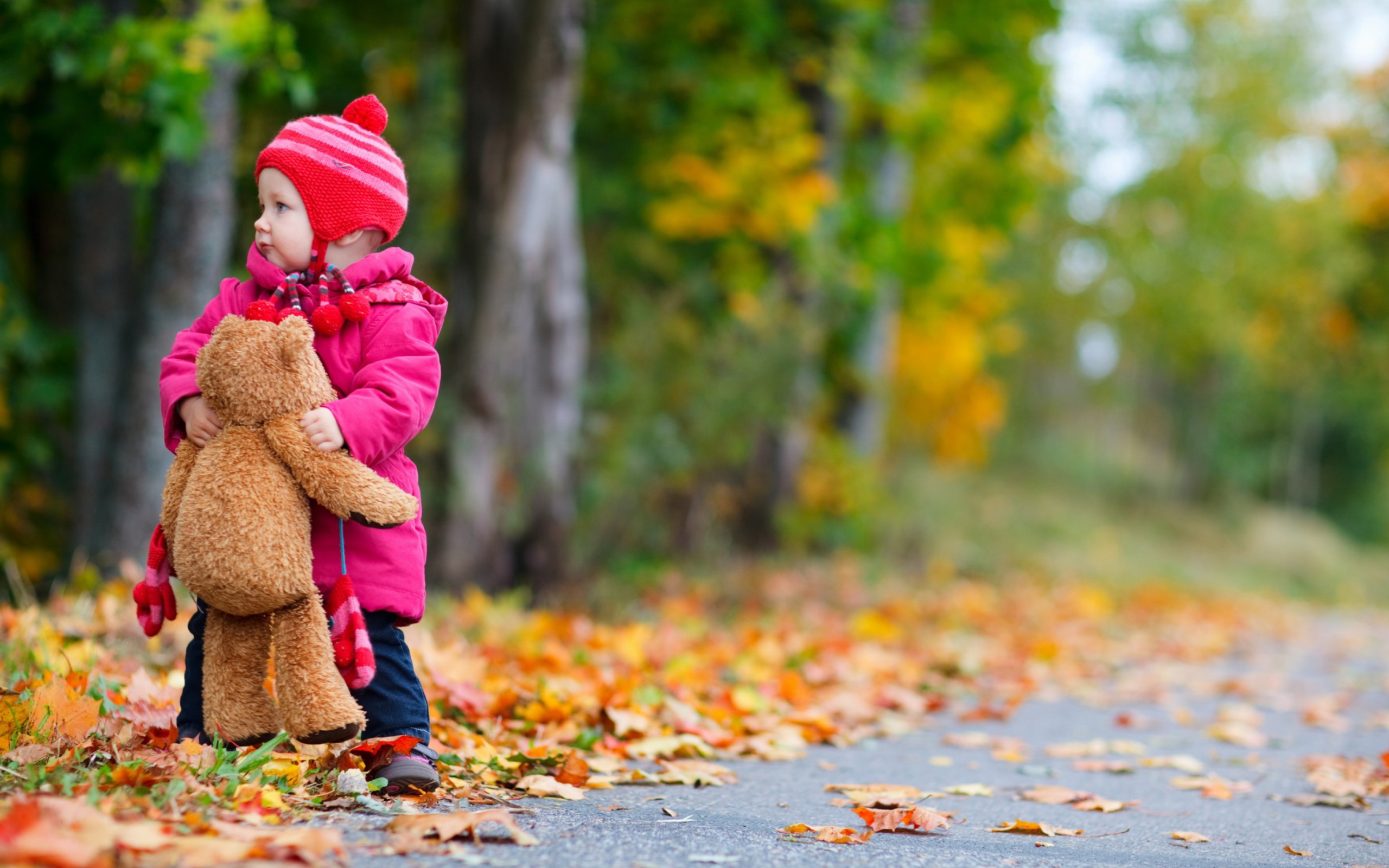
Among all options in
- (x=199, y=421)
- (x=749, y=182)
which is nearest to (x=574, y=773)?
(x=199, y=421)

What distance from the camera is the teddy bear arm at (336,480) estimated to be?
2.55 m

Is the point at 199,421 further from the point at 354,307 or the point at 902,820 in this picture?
the point at 902,820

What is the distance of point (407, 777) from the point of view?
271cm

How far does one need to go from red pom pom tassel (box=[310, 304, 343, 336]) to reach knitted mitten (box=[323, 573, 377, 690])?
57 centimetres

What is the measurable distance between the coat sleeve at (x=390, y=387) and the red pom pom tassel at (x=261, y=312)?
21cm

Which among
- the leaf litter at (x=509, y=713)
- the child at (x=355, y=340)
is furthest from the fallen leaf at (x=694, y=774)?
the child at (x=355, y=340)

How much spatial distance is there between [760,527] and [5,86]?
306 inches

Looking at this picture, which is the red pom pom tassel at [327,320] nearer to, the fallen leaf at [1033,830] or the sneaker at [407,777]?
the sneaker at [407,777]

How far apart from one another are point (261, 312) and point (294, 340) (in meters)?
0.13

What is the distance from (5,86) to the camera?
17.8ft

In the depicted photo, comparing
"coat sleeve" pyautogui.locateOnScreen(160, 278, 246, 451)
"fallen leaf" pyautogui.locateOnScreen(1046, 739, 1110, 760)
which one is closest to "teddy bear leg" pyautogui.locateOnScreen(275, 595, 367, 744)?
"coat sleeve" pyautogui.locateOnScreen(160, 278, 246, 451)

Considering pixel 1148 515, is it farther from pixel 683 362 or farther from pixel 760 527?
pixel 683 362

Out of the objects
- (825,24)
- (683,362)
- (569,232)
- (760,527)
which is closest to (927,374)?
(760,527)

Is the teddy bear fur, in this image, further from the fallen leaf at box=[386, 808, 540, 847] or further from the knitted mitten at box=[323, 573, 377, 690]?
the fallen leaf at box=[386, 808, 540, 847]
